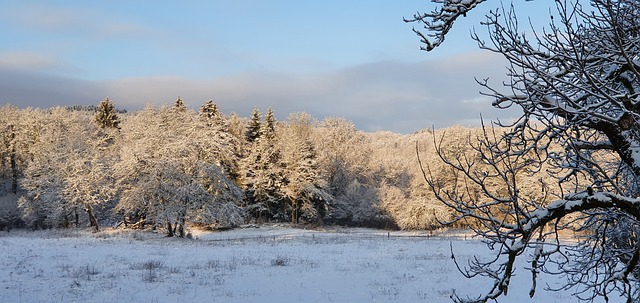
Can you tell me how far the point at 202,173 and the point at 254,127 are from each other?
18126 millimetres

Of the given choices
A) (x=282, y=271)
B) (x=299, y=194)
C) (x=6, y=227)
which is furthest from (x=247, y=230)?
(x=282, y=271)

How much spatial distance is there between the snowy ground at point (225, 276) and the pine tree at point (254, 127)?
30.0m

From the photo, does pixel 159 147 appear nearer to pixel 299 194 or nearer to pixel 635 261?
pixel 299 194

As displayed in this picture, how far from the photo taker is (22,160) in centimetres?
5638

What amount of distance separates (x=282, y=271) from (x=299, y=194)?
111 feet

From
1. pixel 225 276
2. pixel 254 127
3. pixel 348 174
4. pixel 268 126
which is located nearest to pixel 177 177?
pixel 254 127

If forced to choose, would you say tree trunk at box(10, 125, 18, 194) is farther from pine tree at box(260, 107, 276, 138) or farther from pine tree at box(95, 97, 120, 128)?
pine tree at box(260, 107, 276, 138)

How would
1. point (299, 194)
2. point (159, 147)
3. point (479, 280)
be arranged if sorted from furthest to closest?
1. point (299, 194)
2. point (159, 147)
3. point (479, 280)

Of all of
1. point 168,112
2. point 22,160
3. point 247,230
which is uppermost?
point 168,112

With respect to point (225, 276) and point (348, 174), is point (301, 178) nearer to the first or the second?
point (348, 174)

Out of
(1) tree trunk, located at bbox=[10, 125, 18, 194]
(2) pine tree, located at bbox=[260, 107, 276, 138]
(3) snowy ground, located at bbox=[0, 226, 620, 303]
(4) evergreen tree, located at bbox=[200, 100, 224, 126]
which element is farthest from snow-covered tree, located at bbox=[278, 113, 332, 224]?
(1) tree trunk, located at bbox=[10, 125, 18, 194]

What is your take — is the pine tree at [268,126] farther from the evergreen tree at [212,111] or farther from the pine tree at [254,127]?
the evergreen tree at [212,111]

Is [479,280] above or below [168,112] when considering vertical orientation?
below

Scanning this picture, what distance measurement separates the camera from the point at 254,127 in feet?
178
